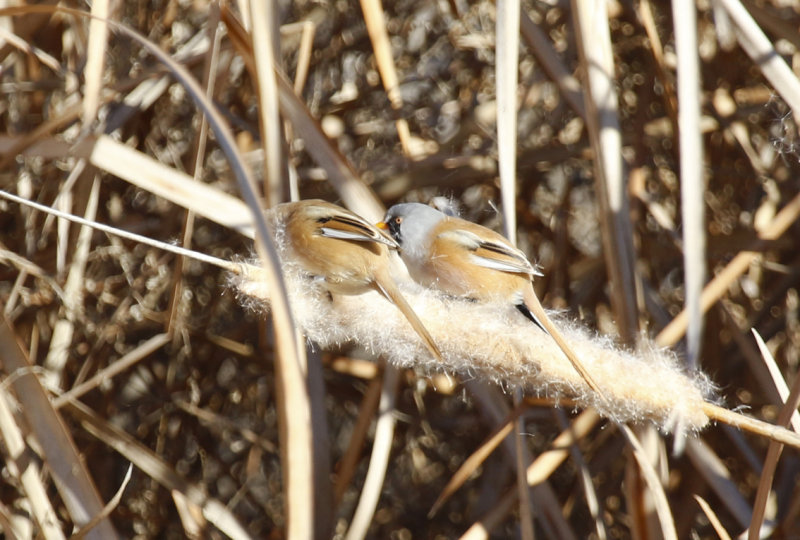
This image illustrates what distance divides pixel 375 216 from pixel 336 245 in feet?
0.53

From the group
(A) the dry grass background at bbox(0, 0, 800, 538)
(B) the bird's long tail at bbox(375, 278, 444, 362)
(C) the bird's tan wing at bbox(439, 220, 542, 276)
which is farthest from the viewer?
(A) the dry grass background at bbox(0, 0, 800, 538)

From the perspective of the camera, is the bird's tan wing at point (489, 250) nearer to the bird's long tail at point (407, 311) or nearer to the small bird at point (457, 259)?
the small bird at point (457, 259)

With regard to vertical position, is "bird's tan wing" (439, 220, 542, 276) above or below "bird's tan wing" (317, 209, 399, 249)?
below

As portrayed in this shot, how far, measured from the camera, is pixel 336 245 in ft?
4.25

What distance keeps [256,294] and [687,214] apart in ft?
2.26

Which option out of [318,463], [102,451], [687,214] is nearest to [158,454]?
[102,451]

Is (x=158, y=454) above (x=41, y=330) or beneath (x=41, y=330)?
beneath

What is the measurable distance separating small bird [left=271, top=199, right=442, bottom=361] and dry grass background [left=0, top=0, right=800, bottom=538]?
118 mm

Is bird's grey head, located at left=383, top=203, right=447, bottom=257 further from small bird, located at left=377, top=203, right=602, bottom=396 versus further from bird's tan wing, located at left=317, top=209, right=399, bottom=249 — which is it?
bird's tan wing, located at left=317, top=209, right=399, bottom=249

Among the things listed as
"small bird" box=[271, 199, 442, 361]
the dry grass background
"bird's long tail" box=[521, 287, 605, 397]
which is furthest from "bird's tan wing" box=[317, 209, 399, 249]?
"bird's long tail" box=[521, 287, 605, 397]

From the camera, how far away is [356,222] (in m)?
1.26

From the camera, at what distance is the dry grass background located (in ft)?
5.08

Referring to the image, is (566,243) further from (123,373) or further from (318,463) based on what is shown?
(123,373)

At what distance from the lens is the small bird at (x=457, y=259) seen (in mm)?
1445
